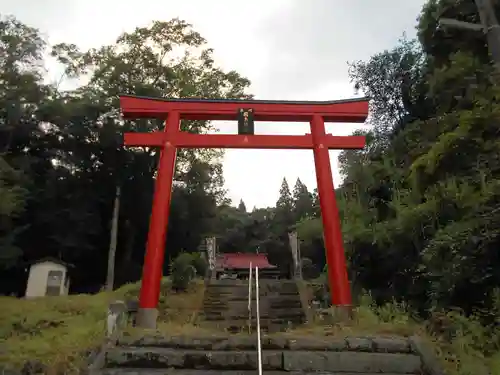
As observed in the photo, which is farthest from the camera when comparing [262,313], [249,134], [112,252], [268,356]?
[112,252]

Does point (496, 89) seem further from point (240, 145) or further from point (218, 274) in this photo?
point (218, 274)

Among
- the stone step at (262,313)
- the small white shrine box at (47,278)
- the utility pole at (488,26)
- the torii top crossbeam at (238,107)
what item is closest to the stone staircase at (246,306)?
the stone step at (262,313)

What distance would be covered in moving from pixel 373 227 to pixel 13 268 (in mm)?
14472

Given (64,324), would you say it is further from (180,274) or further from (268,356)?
(268,356)

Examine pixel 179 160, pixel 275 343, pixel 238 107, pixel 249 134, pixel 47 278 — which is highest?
pixel 179 160

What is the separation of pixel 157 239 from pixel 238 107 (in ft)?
10.3

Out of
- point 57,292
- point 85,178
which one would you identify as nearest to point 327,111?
point 57,292

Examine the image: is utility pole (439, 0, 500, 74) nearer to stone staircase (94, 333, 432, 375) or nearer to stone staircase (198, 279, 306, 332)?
stone staircase (94, 333, 432, 375)

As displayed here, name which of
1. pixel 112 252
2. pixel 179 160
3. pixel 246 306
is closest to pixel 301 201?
pixel 179 160

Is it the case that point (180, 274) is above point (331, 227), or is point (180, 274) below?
below

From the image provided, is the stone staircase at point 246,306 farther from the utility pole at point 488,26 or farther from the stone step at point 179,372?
the utility pole at point 488,26

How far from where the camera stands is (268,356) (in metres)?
4.94

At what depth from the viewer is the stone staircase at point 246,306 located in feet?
28.3

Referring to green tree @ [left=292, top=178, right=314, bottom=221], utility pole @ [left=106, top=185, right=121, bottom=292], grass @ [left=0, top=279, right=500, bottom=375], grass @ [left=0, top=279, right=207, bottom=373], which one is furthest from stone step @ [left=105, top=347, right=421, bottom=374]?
green tree @ [left=292, top=178, right=314, bottom=221]
